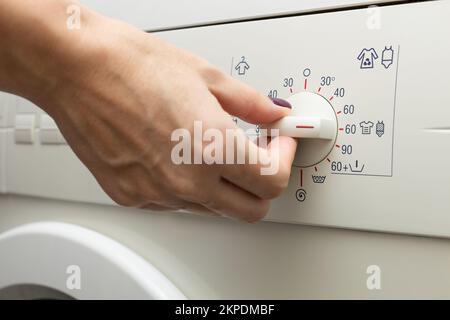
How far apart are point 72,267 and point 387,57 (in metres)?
0.35

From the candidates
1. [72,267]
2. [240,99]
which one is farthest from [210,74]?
[72,267]

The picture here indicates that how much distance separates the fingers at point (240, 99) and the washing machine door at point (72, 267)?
18 centimetres

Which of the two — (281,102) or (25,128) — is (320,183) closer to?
(281,102)

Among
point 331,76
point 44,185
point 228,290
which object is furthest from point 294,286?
point 44,185

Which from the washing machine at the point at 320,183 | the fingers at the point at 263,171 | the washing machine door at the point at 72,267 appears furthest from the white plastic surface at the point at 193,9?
the washing machine door at the point at 72,267

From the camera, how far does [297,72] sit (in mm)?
381

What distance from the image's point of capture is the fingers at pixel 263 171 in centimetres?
33

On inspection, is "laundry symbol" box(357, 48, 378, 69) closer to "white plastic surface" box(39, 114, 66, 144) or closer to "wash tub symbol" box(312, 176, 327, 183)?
"wash tub symbol" box(312, 176, 327, 183)

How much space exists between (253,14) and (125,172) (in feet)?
0.55

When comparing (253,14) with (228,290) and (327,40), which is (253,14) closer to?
(327,40)

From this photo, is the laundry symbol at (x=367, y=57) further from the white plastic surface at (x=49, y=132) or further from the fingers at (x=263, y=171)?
the white plastic surface at (x=49, y=132)

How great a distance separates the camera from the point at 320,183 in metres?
0.37

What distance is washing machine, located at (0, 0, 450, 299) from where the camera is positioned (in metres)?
0.33

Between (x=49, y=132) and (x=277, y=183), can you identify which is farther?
(x=49, y=132)
